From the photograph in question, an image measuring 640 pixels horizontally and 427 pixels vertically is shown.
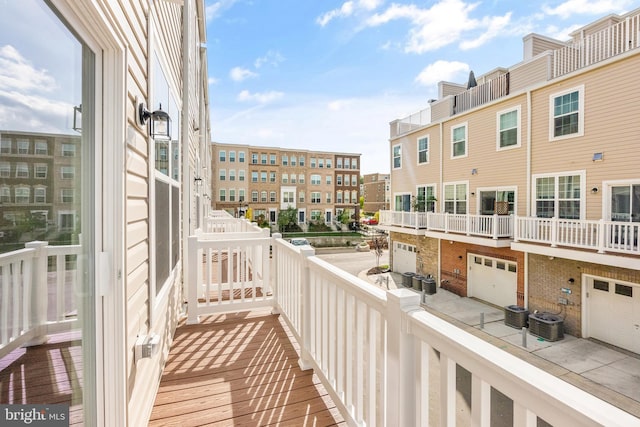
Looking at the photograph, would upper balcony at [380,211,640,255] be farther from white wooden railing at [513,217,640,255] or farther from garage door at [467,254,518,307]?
garage door at [467,254,518,307]

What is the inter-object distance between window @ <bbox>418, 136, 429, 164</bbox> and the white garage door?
14.3ft

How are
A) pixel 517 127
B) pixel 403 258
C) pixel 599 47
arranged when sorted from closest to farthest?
pixel 599 47 → pixel 517 127 → pixel 403 258

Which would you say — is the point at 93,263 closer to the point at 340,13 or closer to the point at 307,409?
the point at 307,409

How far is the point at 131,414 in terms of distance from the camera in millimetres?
1622

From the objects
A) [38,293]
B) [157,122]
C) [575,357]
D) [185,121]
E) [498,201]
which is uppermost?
[185,121]

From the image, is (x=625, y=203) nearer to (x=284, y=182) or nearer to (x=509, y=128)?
(x=509, y=128)

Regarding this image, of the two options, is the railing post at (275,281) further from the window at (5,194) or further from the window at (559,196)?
the window at (559,196)

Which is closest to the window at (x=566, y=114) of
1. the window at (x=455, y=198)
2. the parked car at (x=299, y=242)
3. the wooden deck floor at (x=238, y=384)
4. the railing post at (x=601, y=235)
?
the railing post at (x=601, y=235)

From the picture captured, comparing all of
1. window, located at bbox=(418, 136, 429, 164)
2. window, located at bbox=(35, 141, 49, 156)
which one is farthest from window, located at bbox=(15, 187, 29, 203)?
window, located at bbox=(418, 136, 429, 164)

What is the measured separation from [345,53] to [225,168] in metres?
21.2

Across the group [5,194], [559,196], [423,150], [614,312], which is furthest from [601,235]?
[5,194]

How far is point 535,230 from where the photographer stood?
351 inches

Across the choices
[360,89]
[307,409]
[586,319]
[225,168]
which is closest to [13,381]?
[307,409]

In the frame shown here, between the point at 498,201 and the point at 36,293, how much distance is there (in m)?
12.0
